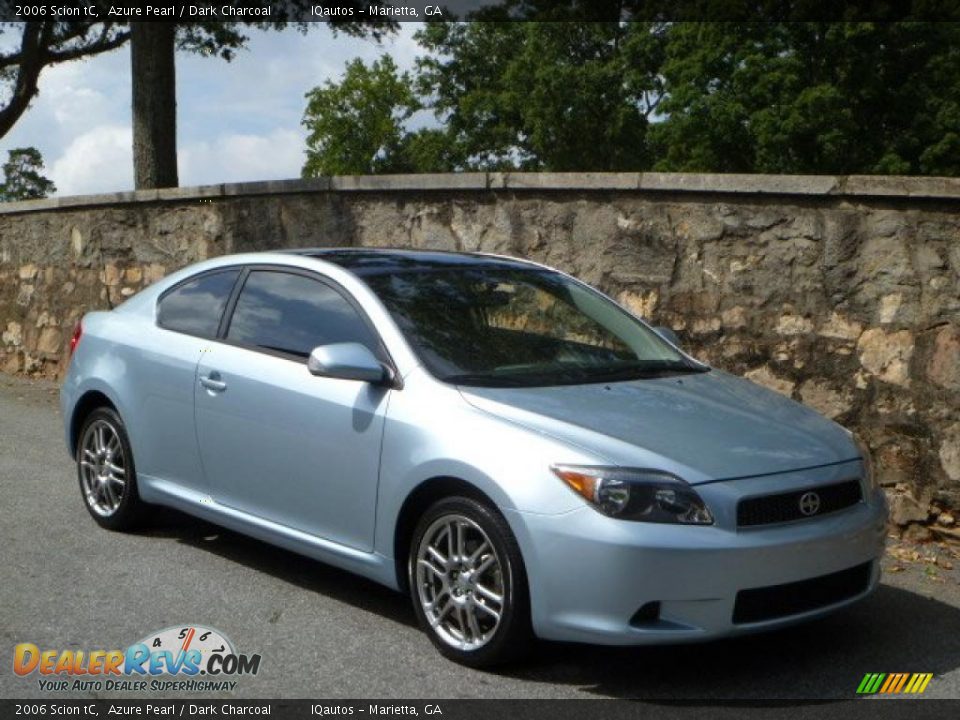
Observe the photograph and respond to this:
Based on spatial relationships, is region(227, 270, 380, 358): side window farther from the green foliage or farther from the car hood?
the green foliage

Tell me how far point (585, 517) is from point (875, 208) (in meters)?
3.74

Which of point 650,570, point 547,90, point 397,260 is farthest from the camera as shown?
point 547,90

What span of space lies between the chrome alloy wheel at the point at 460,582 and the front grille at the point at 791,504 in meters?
0.88

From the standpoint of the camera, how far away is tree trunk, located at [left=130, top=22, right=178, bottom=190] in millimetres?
15359

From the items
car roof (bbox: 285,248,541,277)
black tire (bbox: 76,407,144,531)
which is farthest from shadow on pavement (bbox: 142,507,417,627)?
car roof (bbox: 285,248,541,277)

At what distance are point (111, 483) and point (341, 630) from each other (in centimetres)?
213

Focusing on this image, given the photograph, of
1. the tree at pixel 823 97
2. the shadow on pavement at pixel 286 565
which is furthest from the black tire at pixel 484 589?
the tree at pixel 823 97

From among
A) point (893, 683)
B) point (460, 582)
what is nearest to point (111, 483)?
point (460, 582)

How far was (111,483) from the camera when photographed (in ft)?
23.2

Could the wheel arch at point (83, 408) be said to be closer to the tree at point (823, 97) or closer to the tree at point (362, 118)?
the tree at point (823, 97)

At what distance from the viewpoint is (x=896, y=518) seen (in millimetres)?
7359

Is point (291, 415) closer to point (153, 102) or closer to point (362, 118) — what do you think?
point (153, 102)

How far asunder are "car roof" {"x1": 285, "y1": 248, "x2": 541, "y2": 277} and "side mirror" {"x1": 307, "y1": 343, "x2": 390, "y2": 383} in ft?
2.28

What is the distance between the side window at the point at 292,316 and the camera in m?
5.85
